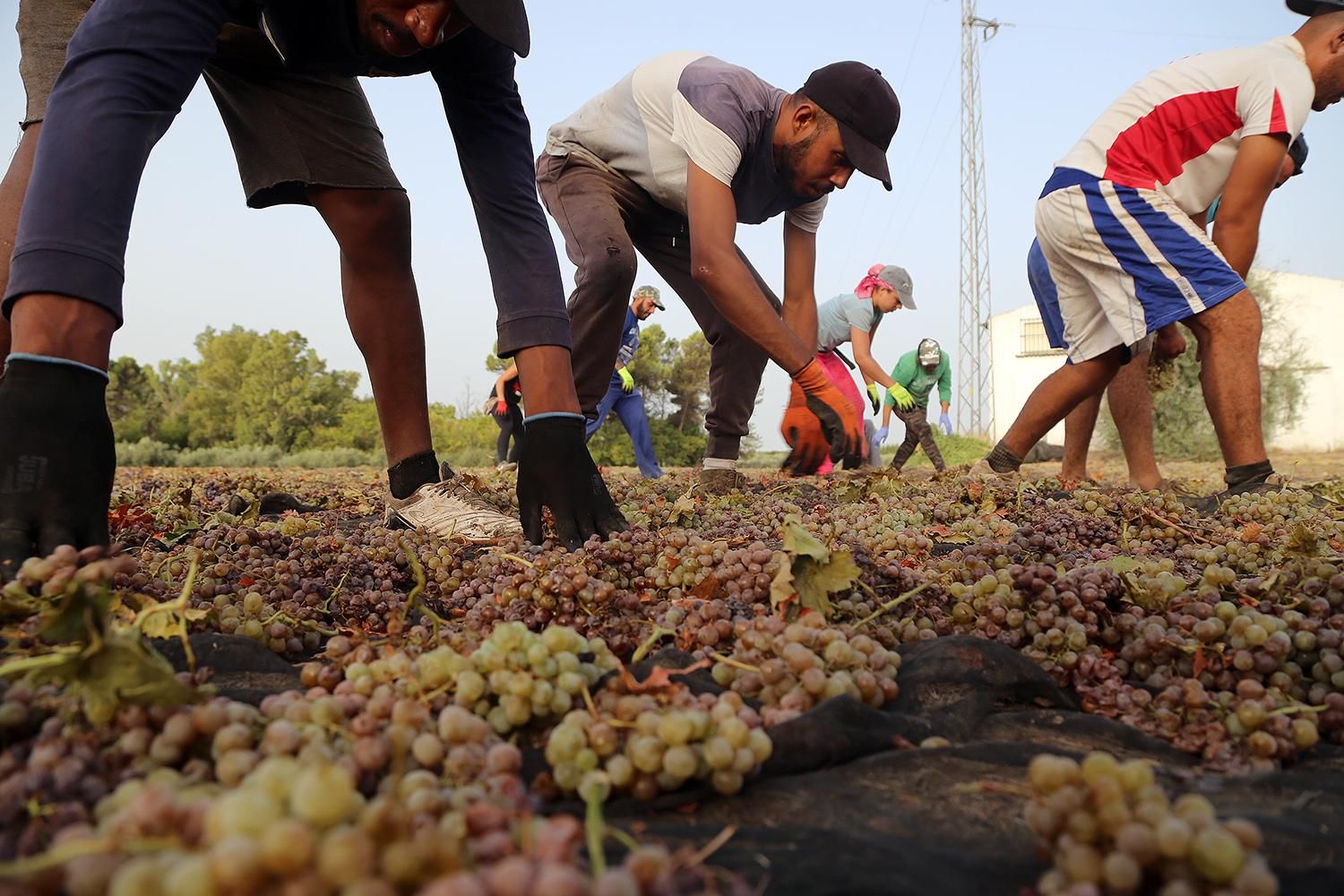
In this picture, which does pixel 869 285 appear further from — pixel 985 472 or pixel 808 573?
pixel 808 573

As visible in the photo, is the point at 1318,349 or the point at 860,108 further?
the point at 1318,349

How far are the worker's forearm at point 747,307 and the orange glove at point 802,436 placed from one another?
28 centimetres

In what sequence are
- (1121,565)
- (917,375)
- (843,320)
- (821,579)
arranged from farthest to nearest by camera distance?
(917,375) < (843,320) < (1121,565) < (821,579)

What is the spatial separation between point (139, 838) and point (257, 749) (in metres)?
0.29

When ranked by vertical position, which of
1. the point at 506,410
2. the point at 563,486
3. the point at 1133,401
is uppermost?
the point at 506,410

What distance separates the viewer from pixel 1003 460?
16.0 feet

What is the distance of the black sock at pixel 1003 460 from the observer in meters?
4.85

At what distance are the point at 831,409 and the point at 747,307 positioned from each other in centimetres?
75

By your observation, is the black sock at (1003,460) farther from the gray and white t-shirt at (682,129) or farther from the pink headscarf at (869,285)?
the pink headscarf at (869,285)

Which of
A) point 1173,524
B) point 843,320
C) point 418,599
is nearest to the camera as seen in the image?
point 418,599

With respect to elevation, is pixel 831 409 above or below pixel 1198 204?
below

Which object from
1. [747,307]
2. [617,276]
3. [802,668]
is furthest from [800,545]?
[617,276]

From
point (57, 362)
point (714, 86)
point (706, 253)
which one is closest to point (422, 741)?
point (57, 362)

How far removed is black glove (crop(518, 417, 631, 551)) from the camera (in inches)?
87.9
